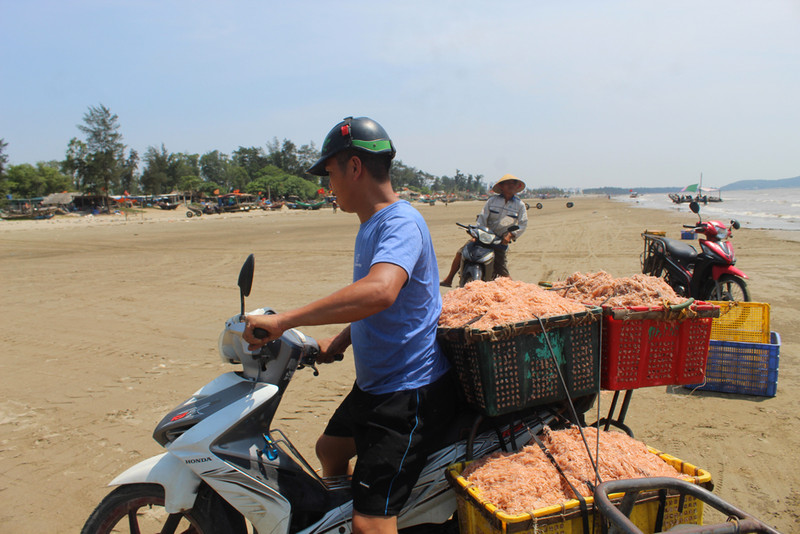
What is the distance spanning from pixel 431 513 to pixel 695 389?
3.40m

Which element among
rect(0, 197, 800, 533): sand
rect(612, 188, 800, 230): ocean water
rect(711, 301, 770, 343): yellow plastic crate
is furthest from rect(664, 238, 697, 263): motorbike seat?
rect(612, 188, 800, 230): ocean water

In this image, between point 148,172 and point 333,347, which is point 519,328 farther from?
point 148,172

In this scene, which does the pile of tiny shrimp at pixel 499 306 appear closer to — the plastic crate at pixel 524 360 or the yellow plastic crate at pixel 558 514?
the plastic crate at pixel 524 360

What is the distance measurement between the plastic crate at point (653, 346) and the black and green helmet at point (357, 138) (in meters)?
1.21

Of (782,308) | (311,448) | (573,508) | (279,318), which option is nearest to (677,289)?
(782,308)

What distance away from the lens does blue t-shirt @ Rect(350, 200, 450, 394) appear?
195 cm

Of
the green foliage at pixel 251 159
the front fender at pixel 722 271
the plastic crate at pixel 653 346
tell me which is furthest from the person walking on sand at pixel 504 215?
the green foliage at pixel 251 159

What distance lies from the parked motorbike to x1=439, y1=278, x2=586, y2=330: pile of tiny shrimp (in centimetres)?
432

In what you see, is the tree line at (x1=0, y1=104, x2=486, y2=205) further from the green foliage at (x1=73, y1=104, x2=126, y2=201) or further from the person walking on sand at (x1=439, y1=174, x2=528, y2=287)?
the person walking on sand at (x1=439, y1=174, x2=528, y2=287)

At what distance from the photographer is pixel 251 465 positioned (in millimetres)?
2061

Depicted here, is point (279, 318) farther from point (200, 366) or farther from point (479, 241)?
point (479, 241)

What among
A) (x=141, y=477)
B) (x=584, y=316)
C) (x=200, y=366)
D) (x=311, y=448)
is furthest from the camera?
(x=200, y=366)

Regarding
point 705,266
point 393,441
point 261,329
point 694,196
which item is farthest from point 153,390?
point 694,196

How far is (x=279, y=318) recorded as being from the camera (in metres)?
1.85
